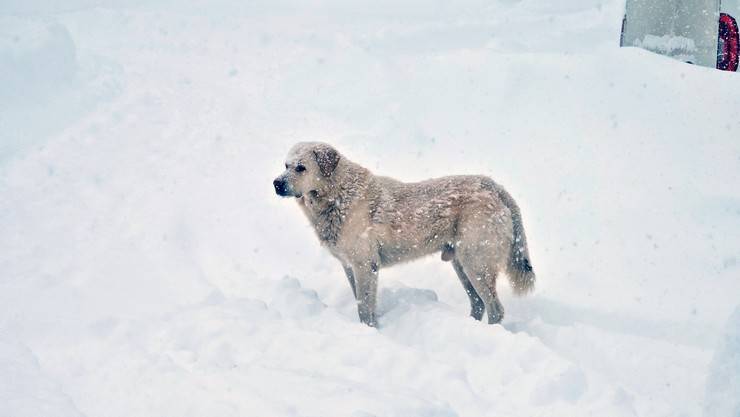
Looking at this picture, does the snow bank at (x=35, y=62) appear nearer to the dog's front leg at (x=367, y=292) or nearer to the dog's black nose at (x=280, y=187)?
the dog's black nose at (x=280, y=187)

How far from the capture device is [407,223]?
17.0ft

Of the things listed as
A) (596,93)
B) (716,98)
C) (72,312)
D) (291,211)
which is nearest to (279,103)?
(291,211)

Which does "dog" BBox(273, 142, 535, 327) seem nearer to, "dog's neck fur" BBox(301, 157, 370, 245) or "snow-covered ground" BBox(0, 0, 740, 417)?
"dog's neck fur" BBox(301, 157, 370, 245)

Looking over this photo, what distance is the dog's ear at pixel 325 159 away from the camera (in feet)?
17.3

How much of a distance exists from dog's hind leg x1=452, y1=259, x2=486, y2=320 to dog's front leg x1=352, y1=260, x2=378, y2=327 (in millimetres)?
733

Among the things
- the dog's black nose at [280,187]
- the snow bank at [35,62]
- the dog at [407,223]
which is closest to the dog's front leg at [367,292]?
the dog at [407,223]

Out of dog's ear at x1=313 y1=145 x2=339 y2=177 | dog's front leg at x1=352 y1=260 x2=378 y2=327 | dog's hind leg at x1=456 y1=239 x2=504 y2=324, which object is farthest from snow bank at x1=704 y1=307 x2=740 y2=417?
dog's ear at x1=313 y1=145 x2=339 y2=177

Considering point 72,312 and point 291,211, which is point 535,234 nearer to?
point 291,211

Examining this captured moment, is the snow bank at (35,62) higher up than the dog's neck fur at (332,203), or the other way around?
the snow bank at (35,62)

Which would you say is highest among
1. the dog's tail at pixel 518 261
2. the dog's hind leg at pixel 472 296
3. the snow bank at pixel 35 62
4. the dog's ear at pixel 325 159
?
the snow bank at pixel 35 62

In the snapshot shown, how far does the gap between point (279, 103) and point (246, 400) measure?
693cm

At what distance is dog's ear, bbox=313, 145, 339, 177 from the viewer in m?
5.26

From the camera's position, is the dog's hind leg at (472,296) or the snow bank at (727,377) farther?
the dog's hind leg at (472,296)

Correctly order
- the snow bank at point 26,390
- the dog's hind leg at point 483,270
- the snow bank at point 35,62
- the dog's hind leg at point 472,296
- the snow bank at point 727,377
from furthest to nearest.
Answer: the snow bank at point 35,62, the dog's hind leg at point 472,296, the dog's hind leg at point 483,270, the snow bank at point 26,390, the snow bank at point 727,377
